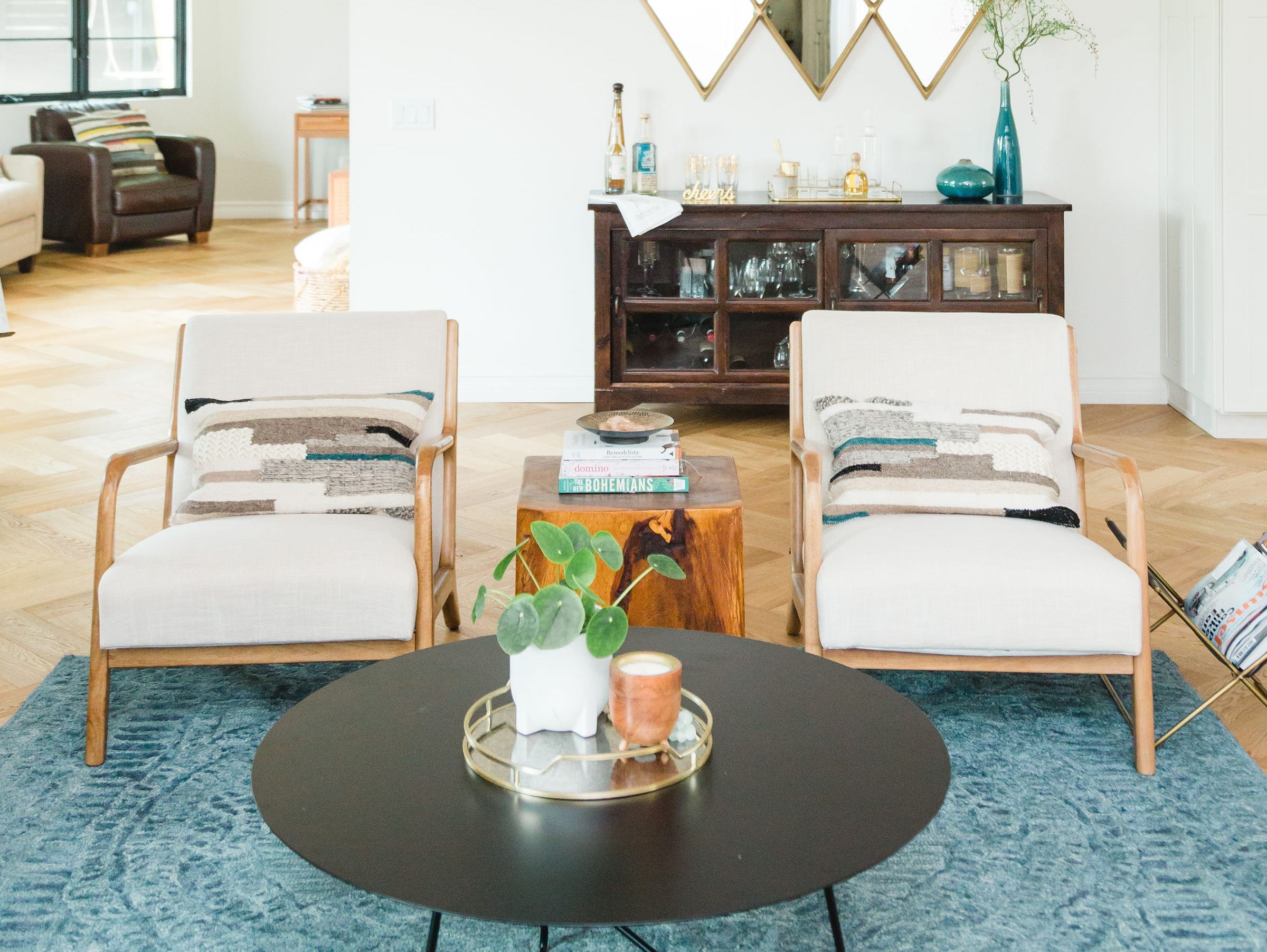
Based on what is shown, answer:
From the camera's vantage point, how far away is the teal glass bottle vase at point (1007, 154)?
181 inches

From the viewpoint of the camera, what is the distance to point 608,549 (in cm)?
162

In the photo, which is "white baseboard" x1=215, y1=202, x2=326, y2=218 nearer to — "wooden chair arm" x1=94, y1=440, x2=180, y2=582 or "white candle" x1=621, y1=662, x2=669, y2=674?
"wooden chair arm" x1=94, y1=440, x2=180, y2=582

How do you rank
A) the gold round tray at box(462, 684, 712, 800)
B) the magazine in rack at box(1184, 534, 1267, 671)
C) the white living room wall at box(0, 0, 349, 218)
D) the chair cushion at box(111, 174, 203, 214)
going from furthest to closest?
the white living room wall at box(0, 0, 349, 218), the chair cushion at box(111, 174, 203, 214), the magazine in rack at box(1184, 534, 1267, 671), the gold round tray at box(462, 684, 712, 800)

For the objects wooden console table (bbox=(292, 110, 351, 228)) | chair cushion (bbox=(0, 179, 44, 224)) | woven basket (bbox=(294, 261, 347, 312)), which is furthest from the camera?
wooden console table (bbox=(292, 110, 351, 228))

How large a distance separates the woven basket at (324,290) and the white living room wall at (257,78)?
4641 mm

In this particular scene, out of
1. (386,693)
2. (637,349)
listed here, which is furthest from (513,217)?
(386,693)

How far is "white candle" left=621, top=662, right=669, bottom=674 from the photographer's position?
158cm

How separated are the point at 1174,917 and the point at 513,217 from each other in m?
3.78

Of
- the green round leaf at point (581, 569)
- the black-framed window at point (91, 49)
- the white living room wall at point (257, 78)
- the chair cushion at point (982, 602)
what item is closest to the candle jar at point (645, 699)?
the green round leaf at point (581, 569)

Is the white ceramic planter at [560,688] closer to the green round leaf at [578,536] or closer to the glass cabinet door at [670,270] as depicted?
the green round leaf at [578,536]

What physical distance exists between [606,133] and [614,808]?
3.83 metres

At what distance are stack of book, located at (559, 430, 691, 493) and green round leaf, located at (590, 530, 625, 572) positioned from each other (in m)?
0.83

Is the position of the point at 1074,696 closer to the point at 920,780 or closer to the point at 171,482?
the point at 920,780

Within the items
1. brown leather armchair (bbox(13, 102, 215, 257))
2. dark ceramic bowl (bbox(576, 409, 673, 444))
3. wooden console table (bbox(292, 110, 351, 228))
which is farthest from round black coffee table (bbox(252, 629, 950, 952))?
wooden console table (bbox(292, 110, 351, 228))
